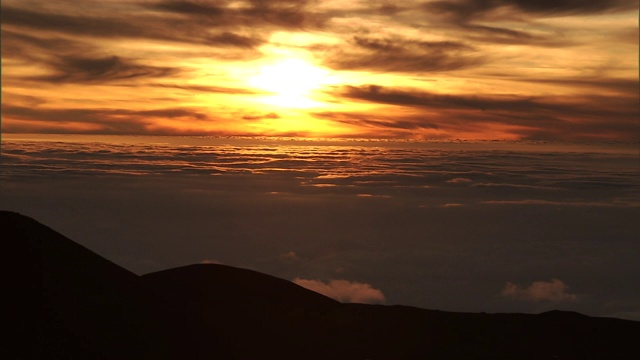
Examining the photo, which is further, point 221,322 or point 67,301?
point 221,322

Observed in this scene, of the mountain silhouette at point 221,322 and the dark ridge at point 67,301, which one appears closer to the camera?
the dark ridge at point 67,301

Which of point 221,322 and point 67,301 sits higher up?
point 67,301

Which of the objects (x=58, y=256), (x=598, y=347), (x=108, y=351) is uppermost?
(x=58, y=256)

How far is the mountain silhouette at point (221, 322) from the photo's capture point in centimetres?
2111

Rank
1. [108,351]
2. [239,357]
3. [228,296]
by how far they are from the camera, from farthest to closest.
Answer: [228,296] < [239,357] < [108,351]

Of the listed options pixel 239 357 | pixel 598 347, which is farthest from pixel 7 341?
pixel 598 347

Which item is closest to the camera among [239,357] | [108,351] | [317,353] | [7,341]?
[7,341]

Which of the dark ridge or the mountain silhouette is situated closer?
the dark ridge

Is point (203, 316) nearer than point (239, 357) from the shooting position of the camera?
No

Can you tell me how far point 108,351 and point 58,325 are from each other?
1.57 metres

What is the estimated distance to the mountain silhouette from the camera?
21.1 m

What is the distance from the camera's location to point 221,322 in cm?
2847

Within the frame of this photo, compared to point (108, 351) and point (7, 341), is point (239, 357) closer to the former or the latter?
point (108, 351)

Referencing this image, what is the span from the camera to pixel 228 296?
31.4 meters
